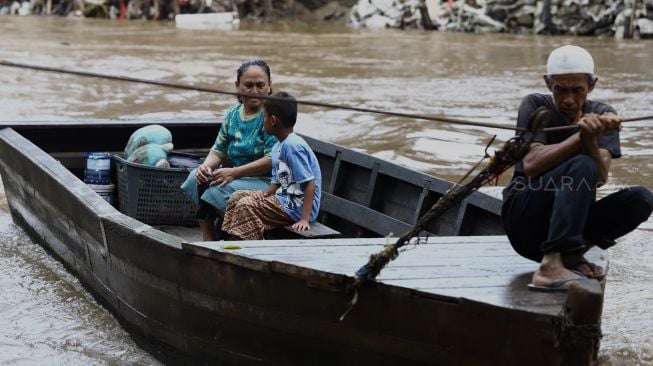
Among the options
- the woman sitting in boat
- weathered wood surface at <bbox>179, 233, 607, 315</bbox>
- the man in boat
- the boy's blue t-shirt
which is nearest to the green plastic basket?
the woman sitting in boat

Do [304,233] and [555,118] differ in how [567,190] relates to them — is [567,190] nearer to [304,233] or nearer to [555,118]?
[555,118]

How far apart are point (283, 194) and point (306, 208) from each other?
0.47 feet

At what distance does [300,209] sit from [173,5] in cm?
3234

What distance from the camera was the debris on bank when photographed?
2647 centimetres

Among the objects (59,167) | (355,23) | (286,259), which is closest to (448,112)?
(59,167)

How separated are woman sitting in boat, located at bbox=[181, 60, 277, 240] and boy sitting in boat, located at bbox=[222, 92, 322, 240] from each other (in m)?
0.27

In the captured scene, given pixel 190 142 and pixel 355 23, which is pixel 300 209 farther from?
pixel 355 23

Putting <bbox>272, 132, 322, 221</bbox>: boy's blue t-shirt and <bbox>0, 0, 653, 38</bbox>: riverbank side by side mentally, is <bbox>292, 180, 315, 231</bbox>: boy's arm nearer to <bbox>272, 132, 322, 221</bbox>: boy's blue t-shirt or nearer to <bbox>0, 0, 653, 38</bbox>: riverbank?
<bbox>272, 132, 322, 221</bbox>: boy's blue t-shirt

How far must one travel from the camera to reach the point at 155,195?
6.34m

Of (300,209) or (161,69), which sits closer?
(300,209)

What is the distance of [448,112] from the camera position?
1455 centimetres

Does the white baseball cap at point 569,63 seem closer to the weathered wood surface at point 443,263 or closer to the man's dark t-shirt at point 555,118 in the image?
the man's dark t-shirt at point 555,118

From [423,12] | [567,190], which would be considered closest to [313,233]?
[567,190]

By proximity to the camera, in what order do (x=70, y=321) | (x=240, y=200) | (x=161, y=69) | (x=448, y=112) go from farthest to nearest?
(x=161, y=69) < (x=448, y=112) < (x=70, y=321) < (x=240, y=200)
